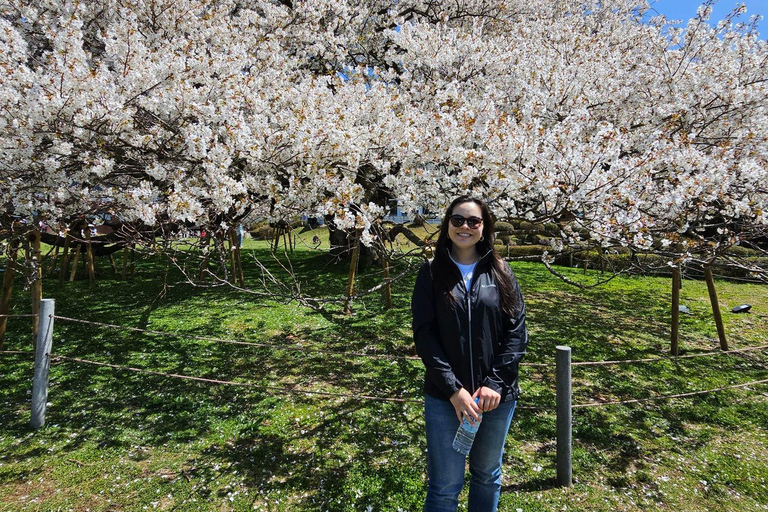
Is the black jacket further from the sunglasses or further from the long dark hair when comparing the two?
the sunglasses

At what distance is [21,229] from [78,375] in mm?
2055

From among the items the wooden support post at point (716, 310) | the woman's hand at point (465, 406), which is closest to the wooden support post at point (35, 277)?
the woman's hand at point (465, 406)

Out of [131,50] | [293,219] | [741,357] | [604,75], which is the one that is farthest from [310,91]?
[741,357]

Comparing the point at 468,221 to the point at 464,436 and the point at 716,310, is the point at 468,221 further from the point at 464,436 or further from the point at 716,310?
the point at 716,310

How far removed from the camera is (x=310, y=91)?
5812 millimetres

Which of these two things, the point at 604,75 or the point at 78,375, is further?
the point at 604,75

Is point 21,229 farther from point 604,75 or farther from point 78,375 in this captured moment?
point 604,75

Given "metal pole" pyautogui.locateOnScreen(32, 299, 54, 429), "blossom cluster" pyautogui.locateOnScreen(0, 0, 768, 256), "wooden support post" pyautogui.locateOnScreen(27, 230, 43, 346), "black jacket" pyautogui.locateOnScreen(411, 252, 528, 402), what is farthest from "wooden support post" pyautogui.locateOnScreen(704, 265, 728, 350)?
"wooden support post" pyautogui.locateOnScreen(27, 230, 43, 346)

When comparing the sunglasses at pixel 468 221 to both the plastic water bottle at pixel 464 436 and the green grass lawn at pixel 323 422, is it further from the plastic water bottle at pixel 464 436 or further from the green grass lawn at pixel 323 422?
the green grass lawn at pixel 323 422

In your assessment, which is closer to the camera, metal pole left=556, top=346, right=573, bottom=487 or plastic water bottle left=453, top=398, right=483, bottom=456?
plastic water bottle left=453, top=398, right=483, bottom=456

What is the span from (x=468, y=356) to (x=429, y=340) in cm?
22

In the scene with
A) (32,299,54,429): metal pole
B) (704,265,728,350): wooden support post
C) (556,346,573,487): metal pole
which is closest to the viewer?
(556,346,573,487): metal pole

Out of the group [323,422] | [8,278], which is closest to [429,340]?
[323,422]

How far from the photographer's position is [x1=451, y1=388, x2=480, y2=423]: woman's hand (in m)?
2.05
